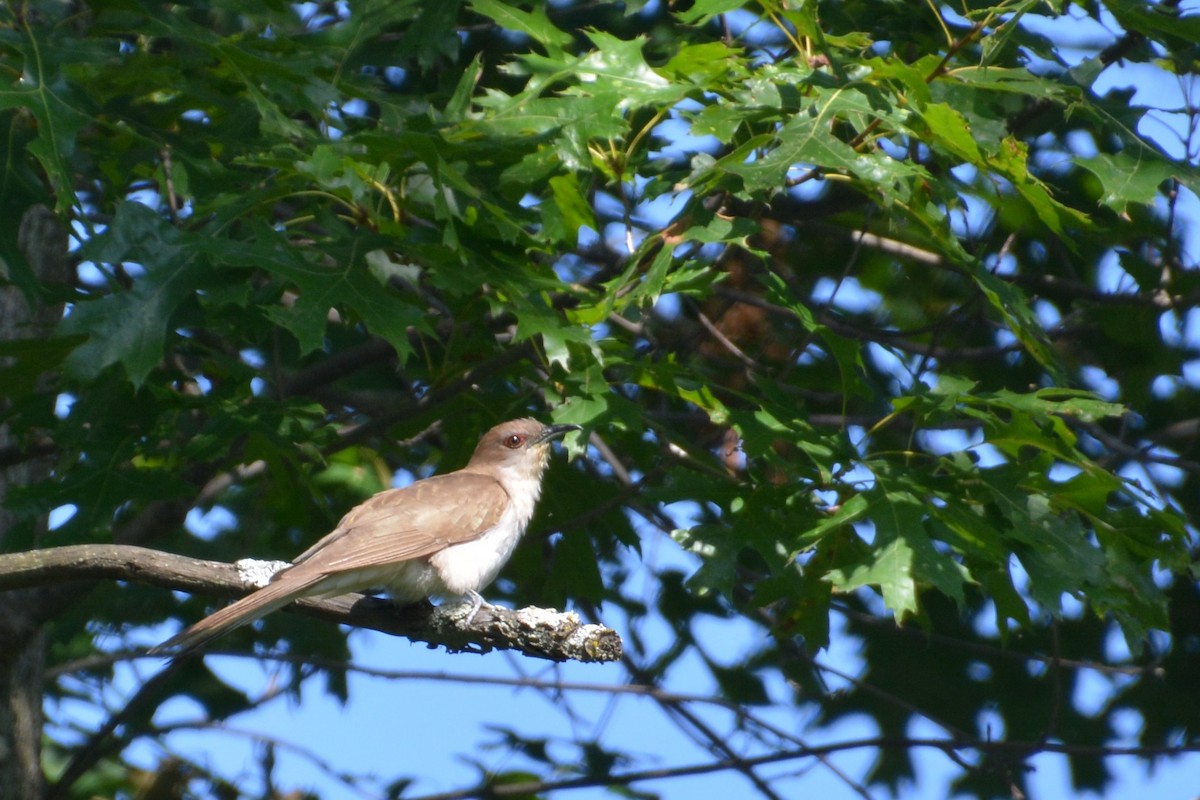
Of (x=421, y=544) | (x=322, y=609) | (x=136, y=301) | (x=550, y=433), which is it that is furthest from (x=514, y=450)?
(x=136, y=301)

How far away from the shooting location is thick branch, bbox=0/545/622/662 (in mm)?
4211

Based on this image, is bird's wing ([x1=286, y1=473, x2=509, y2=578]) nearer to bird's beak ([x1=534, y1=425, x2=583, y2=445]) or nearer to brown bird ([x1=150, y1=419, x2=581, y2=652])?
brown bird ([x1=150, y1=419, x2=581, y2=652])

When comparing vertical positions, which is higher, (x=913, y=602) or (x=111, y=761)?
(x=913, y=602)

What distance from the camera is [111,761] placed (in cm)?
808

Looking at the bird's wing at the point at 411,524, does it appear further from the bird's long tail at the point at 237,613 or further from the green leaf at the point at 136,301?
the green leaf at the point at 136,301

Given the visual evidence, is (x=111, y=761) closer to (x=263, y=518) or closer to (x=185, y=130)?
(x=263, y=518)

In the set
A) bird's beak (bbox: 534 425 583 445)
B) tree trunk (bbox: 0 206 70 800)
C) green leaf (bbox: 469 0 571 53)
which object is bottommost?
tree trunk (bbox: 0 206 70 800)

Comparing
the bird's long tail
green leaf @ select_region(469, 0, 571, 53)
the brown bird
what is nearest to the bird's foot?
the brown bird

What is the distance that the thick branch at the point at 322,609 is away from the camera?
421 cm

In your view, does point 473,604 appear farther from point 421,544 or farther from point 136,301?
point 136,301

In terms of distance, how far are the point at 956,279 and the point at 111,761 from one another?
5.45m

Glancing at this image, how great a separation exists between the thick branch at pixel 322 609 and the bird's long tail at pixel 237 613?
0.09 meters

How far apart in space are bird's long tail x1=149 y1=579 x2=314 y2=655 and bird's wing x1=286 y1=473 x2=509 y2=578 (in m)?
0.11

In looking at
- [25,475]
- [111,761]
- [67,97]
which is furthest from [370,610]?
[111,761]
